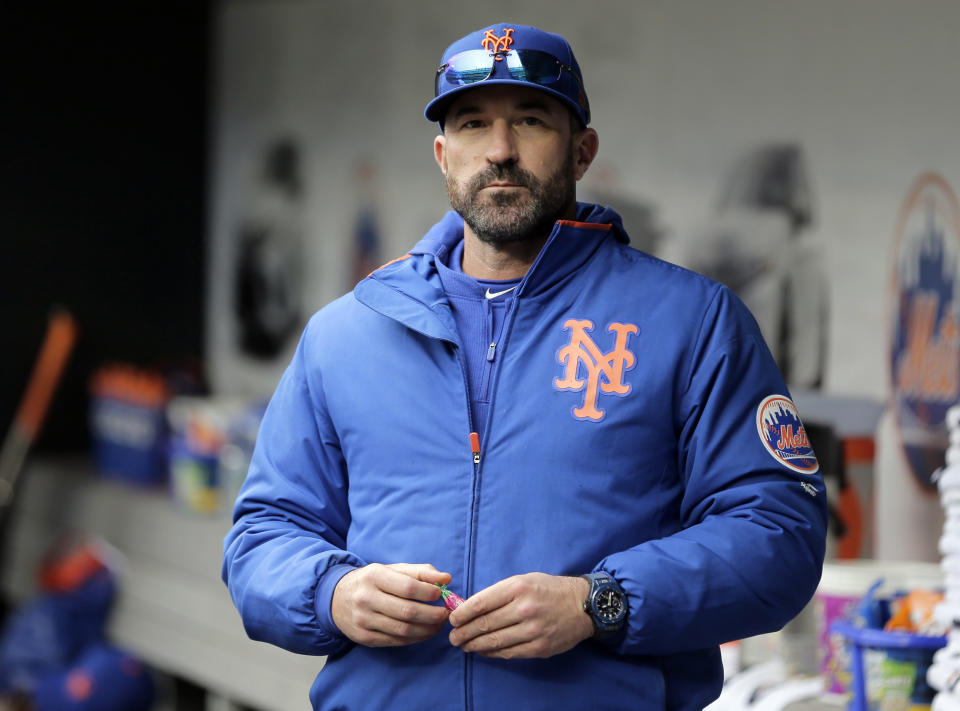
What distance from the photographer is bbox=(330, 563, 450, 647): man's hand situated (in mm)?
1480

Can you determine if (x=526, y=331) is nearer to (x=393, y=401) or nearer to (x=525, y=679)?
(x=393, y=401)

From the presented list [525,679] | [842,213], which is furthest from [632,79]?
[525,679]

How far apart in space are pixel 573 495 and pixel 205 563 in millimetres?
3290

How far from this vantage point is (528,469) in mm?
1590

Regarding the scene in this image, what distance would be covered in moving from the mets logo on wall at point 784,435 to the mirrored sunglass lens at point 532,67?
53 centimetres

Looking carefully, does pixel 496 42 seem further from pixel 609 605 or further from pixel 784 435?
pixel 609 605

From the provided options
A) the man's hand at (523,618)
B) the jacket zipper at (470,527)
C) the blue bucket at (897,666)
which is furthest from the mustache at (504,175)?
the blue bucket at (897,666)

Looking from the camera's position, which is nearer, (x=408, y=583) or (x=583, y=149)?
(x=408, y=583)

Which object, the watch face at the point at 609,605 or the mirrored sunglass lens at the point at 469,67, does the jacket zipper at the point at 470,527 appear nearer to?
the watch face at the point at 609,605

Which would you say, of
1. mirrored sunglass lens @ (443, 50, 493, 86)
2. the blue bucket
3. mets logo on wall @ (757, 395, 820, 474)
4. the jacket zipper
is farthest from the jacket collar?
the blue bucket

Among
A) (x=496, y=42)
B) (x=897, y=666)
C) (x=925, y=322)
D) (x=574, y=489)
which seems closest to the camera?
(x=574, y=489)

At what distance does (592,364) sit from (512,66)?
42 centimetres

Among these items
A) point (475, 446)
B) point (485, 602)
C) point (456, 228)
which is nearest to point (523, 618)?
point (485, 602)

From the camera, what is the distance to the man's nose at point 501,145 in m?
1.66
